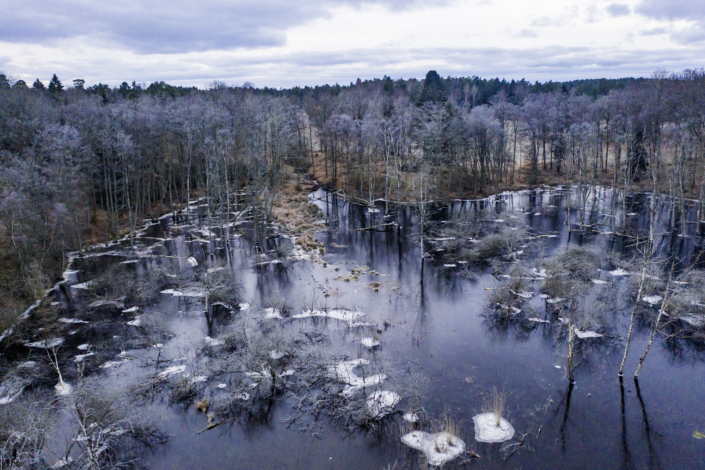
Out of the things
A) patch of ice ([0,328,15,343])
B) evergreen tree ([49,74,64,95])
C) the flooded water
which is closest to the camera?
the flooded water

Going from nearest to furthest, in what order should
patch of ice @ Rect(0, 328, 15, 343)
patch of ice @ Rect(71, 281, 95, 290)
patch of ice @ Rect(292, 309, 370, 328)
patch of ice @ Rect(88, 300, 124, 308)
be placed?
1. patch of ice @ Rect(0, 328, 15, 343)
2. patch of ice @ Rect(292, 309, 370, 328)
3. patch of ice @ Rect(88, 300, 124, 308)
4. patch of ice @ Rect(71, 281, 95, 290)

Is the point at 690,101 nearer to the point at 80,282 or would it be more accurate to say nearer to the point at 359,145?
the point at 359,145

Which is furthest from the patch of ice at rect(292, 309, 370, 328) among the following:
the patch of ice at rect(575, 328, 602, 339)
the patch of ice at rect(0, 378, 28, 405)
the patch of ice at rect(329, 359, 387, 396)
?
the patch of ice at rect(0, 378, 28, 405)

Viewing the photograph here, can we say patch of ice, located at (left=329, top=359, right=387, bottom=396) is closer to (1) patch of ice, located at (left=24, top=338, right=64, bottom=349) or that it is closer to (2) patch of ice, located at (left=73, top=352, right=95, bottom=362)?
(2) patch of ice, located at (left=73, top=352, right=95, bottom=362)

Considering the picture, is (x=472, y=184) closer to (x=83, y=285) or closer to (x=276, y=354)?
(x=276, y=354)

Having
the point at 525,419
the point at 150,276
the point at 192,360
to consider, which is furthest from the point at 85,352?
the point at 525,419
